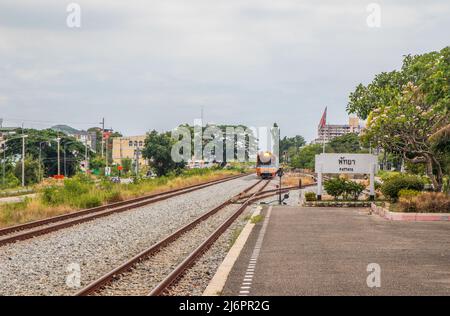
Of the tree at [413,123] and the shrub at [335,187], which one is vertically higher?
the tree at [413,123]

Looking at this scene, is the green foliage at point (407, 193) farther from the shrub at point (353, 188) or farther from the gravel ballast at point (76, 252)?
the gravel ballast at point (76, 252)

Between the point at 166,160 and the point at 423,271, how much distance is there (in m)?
63.1

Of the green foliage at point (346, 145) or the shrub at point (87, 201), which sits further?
the green foliage at point (346, 145)

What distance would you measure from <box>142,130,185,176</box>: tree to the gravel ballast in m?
48.4

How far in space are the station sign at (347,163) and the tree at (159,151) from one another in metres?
43.3

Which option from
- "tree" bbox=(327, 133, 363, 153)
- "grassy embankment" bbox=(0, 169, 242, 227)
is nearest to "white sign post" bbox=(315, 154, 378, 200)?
"grassy embankment" bbox=(0, 169, 242, 227)

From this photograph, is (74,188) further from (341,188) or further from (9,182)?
(9,182)

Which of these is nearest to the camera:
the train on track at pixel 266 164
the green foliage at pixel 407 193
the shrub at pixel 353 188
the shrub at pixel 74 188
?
the green foliage at pixel 407 193

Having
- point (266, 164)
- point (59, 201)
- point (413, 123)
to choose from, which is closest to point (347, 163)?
point (413, 123)

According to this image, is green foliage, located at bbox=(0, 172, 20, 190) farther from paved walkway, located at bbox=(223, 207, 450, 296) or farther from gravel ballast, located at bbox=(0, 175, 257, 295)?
paved walkway, located at bbox=(223, 207, 450, 296)

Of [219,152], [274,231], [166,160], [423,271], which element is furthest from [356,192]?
[219,152]

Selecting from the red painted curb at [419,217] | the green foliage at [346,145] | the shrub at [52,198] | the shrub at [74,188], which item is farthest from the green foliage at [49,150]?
the red painted curb at [419,217]

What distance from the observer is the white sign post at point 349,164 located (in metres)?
30.4
